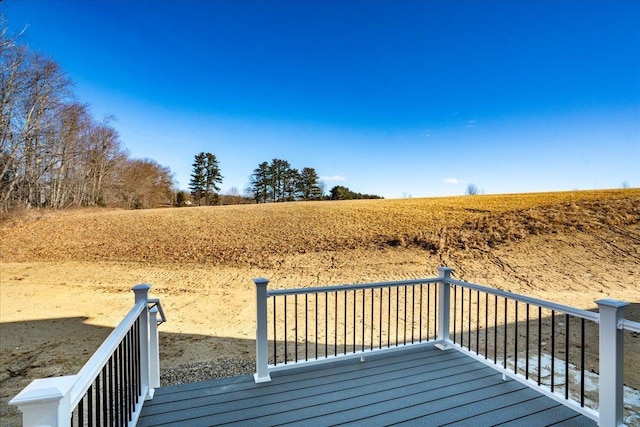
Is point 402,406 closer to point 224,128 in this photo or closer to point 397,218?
point 397,218

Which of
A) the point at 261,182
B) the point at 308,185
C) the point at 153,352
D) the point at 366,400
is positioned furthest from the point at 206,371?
the point at 308,185

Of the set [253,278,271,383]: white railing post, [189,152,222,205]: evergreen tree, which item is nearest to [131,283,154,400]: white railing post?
[253,278,271,383]: white railing post

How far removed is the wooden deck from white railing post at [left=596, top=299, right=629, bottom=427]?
268 mm

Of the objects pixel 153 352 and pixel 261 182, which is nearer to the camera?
pixel 153 352

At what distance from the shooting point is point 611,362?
7.34 ft

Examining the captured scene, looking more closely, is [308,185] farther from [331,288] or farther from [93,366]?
[93,366]

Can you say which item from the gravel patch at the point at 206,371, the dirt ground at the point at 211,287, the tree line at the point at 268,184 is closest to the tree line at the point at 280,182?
the tree line at the point at 268,184

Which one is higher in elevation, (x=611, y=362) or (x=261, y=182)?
(x=261, y=182)

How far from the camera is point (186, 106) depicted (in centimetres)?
1820

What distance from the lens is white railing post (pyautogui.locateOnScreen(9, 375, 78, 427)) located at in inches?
38.3

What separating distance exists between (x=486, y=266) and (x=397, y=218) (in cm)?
644

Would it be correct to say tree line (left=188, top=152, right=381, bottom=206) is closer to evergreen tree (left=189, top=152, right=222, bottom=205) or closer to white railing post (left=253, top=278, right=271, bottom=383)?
evergreen tree (left=189, top=152, right=222, bottom=205)

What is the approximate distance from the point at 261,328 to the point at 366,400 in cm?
122

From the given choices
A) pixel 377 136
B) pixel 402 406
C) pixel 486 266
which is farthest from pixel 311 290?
pixel 377 136
